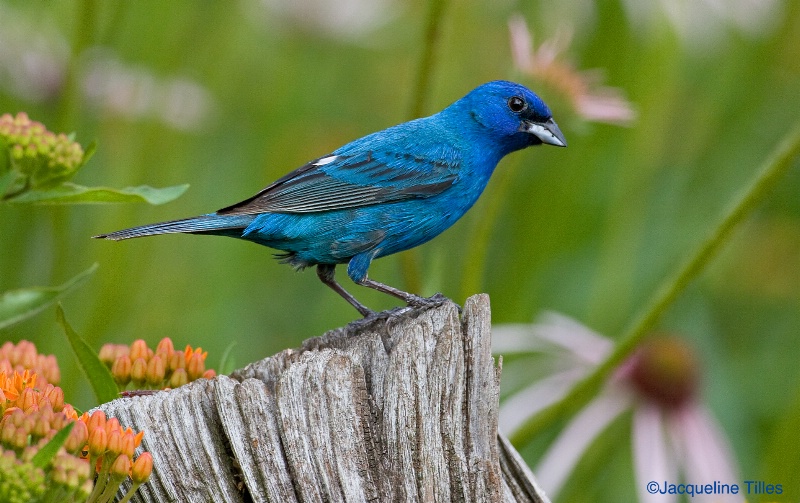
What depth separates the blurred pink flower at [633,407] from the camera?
583 centimetres

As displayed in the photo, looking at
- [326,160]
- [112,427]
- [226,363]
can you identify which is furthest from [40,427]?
[326,160]

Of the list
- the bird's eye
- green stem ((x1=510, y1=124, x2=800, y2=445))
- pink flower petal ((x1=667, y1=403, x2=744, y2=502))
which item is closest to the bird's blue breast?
the bird's eye

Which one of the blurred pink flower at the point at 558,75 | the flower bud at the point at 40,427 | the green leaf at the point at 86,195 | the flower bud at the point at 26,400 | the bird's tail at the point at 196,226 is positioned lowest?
the flower bud at the point at 40,427

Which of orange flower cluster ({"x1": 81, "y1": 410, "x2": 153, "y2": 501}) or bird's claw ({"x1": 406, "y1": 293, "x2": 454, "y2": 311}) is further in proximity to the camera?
bird's claw ({"x1": 406, "y1": 293, "x2": 454, "y2": 311})

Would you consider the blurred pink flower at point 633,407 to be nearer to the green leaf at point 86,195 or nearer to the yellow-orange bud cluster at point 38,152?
the green leaf at point 86,195

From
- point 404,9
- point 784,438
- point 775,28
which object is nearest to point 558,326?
point 784,438

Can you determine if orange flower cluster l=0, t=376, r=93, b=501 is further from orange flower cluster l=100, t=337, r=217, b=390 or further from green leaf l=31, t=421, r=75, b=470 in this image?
orange flower cluster l=100, t=337, r=217, b=390

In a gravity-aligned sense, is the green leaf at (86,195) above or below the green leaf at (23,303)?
above

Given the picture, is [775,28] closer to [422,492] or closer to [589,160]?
[589,160]

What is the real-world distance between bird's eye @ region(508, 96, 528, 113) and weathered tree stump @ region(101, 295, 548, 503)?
7.92ft

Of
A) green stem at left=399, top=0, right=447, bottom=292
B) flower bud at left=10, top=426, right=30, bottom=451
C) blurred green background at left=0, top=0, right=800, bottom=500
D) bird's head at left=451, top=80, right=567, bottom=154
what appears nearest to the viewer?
flower bud at left=10, top=426, right=30, bottom=451

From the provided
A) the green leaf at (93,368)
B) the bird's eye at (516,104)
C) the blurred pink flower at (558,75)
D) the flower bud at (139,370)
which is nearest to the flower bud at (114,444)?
the green leaf at (93,368)

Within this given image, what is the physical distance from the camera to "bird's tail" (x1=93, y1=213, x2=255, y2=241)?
467 cm

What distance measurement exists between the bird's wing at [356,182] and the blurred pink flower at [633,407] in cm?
107
